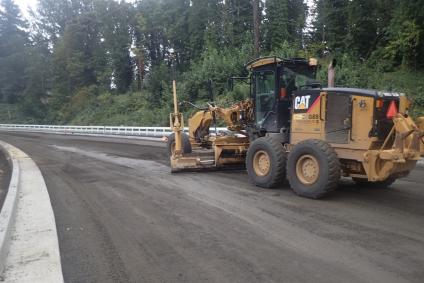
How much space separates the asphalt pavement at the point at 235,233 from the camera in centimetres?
451

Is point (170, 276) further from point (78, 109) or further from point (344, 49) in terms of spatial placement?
point (78, 109)

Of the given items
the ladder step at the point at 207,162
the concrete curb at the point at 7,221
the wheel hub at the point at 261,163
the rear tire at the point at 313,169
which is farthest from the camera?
the ladder step at the point at 207,162

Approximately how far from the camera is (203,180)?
10.0 metres

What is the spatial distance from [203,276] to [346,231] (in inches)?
91.8

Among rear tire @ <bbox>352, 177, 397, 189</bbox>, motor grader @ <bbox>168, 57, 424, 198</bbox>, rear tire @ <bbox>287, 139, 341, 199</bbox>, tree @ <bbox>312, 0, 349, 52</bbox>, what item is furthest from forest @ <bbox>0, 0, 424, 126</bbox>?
rear tire @ <bbox>287, 139, 341, 199</bbox>

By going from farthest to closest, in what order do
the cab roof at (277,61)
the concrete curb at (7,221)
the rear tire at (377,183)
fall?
the cab roof at (277,61), the rear tire at (377,183), the concrete curb at (7,221)

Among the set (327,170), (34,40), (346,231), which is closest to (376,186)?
(327,170)

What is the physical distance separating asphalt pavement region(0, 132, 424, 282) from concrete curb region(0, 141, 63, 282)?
6.2 inches

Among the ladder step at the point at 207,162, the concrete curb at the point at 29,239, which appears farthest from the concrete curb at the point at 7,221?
the ladder step at the point at 207,162

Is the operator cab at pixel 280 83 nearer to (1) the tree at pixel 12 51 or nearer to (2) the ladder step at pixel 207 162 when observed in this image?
(2) the ladder step at pixel 207 162

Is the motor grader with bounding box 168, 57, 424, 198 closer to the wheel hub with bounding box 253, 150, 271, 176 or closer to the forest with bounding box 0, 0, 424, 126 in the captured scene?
the wheel hub with bounding box 253, 150, 271, 176

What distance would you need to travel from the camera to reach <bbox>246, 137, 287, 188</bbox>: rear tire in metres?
8.65

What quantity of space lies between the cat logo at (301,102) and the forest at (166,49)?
12972mm

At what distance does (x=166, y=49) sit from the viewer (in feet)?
213
